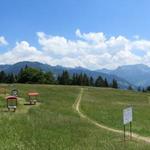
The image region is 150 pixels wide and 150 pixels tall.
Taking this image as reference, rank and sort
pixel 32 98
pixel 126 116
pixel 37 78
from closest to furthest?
pixel 126 116 < pixel 32 98 < pixel 37 78

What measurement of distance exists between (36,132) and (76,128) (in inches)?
243

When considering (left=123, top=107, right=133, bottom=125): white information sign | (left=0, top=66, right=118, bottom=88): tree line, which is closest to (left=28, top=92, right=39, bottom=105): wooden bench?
(left=123, top=107, right=133, bottom=125): white information sign

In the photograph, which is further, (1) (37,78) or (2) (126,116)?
(1) (37,78)

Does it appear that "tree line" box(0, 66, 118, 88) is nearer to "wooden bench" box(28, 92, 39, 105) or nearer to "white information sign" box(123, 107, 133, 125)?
"wooden bench" box(28, 92, 39, 105)

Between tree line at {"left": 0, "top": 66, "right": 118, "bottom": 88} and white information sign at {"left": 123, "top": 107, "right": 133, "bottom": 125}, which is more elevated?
tree line at {"left": 0, "top": 66, "right": 118, "bottom": 88}

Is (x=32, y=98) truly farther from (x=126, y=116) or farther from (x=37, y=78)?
(x=37, y=78)

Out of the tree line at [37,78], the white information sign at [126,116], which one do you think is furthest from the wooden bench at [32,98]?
the tree line at [37,78]

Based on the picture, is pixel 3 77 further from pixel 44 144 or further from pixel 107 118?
pixel 44 144

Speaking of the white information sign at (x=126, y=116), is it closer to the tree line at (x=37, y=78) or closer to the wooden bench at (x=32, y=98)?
the wooden bench at (x=32, y=98)

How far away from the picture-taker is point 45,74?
196m

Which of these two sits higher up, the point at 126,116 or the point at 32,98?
the point at 32,98

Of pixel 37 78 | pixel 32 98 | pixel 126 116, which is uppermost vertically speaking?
pixel 37 78

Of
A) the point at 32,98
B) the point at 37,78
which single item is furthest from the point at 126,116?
the point at 37,78

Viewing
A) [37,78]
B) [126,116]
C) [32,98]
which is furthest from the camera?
[37,78]
